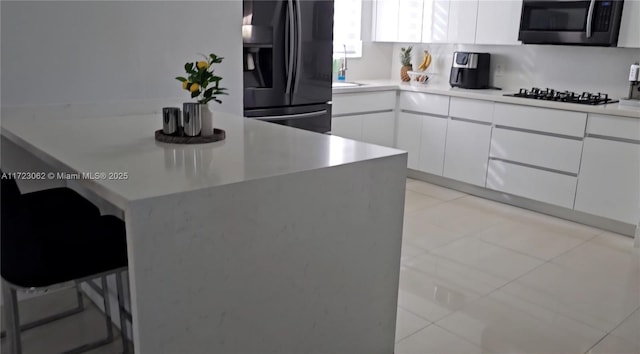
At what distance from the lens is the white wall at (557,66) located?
4.11 m

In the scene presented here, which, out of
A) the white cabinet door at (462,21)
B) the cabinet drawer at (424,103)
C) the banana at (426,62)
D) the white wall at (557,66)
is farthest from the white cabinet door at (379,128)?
the white cabinet door at (462,21)

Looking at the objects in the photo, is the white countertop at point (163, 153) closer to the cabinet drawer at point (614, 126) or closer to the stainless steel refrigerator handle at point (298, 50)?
the stainless steel refrigerator handle at point (298, 50)

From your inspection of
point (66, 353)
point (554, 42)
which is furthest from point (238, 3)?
point (554, 42)

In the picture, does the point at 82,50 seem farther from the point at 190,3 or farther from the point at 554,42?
the point at 554,42

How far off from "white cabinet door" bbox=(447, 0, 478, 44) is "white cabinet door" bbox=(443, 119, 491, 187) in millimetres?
737

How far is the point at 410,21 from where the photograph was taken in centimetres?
509

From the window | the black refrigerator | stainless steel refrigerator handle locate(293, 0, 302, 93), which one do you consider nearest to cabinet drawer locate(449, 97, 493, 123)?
the black refrigerator

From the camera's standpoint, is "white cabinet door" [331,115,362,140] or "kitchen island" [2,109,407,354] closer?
"kitchen island" [2,109,407,354]

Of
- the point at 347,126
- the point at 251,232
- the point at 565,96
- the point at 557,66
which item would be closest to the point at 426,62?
the point at 347,126

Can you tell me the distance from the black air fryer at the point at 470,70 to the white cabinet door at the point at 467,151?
390 millimetres

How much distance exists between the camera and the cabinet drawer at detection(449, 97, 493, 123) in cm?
434

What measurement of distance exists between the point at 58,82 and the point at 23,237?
3.82 ft

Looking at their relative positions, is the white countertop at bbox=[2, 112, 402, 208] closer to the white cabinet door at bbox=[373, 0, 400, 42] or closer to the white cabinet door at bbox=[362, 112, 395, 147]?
the white cabinet door at bbox=[362, 112, 395, 147]

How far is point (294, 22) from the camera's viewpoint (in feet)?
12.3
